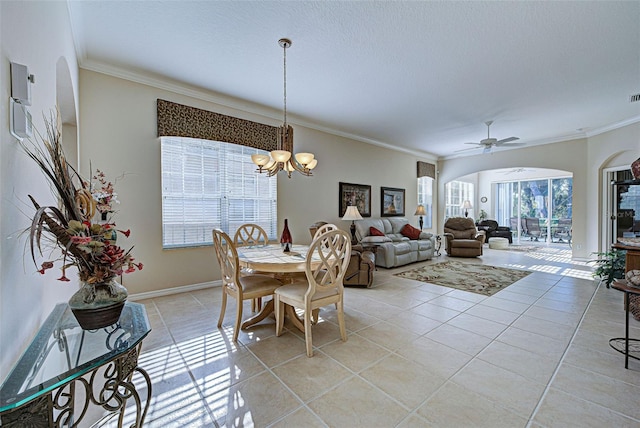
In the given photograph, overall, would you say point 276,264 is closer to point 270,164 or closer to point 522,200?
point 270,164

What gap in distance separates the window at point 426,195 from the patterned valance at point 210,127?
520 cm

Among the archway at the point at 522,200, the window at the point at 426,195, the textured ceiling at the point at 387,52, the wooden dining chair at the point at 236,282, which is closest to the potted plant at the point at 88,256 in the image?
the wooden dining chair at the point at 236,282

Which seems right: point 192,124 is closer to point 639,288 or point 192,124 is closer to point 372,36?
point 372,36

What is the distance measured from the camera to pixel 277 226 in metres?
4.73

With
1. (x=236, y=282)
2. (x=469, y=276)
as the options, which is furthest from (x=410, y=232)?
(x=236, y=282)

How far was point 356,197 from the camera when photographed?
617cm

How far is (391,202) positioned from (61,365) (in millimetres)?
6839

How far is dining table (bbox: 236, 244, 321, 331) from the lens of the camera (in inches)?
Answer: 91.3

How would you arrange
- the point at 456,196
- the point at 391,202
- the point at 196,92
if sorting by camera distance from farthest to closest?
the point at 456,196, the point at 391,202, the point at 196,92

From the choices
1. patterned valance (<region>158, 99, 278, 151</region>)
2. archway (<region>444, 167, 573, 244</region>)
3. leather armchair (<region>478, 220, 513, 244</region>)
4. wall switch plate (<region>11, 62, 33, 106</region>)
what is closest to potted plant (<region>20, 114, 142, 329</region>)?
wall switch plate (<region>11, 62, 33, 106</region>)

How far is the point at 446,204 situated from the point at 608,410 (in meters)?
8.02

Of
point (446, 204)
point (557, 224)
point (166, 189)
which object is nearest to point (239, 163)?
point (166, 189)

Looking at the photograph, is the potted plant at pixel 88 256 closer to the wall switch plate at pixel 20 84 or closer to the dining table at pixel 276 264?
the wall switch plate at pixel 20 84

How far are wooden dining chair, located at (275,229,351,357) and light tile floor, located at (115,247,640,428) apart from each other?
0.82ft
